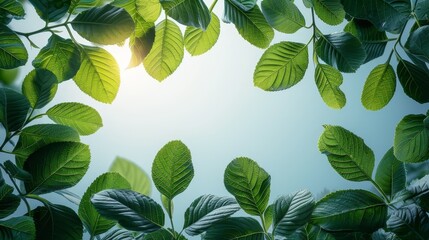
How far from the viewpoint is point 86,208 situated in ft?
0.89

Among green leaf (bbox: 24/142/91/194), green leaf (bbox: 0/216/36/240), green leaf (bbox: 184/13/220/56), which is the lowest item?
green leaf (bbox: 0/216/36/240)

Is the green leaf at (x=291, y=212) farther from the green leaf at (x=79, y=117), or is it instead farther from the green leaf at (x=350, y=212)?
the green leaf at (x=79, y=117)

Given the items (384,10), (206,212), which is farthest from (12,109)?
(384,10)

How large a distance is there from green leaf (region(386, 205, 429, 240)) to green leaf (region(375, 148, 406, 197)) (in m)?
0.02

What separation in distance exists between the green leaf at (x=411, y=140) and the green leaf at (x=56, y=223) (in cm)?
21

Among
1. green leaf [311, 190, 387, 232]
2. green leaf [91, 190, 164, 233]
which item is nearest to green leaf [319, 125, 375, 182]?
green leaf [311, 190, 387, 232]

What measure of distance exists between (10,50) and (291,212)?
0.20 m

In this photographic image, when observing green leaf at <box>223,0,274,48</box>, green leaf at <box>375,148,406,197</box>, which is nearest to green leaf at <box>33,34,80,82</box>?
green leaf at <box>223,0,274,48</box>

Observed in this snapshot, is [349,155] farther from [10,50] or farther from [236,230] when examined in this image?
[10,50]

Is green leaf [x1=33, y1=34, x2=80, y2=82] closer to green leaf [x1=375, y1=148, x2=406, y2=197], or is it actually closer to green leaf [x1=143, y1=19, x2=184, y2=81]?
green leaf [x1=143, y1=19, x2=184, y2=81]

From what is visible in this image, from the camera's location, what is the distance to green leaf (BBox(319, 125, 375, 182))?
285mm

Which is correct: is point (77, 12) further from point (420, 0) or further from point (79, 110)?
point (420, 0)

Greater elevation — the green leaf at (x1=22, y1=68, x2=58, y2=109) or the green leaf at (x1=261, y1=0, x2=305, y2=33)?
the green leaf at (x1=261, y1=0, x2=305, y2=33)

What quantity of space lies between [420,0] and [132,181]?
0.77 ft
